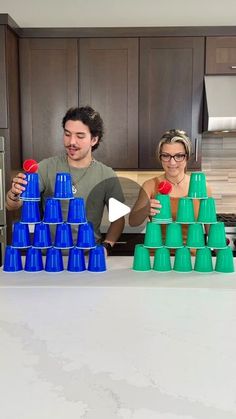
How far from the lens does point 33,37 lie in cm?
307

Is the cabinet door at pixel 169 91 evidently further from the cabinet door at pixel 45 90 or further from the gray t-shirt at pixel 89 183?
the gray t-shirt at pixel 89 183

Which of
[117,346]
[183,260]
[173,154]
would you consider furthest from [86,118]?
[117,346]

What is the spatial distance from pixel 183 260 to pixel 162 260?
67mm

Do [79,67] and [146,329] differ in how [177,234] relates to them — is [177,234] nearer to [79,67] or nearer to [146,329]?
[146,329]

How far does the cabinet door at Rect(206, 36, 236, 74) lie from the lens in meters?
3.02

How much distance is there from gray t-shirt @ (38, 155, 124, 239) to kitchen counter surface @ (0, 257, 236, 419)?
0.60 meters

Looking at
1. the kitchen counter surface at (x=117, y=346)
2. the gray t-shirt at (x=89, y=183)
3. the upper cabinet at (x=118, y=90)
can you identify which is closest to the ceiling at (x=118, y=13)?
the upper cabinet at (x=118, y=90)

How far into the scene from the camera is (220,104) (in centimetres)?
300

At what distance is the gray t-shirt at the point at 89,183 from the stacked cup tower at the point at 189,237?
554mm

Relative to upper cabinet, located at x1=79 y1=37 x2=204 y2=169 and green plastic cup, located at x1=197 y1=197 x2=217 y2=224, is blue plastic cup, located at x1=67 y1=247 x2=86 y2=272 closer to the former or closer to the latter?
green plastic cup, located at x1=197 y1=197 x2=217 y2=224

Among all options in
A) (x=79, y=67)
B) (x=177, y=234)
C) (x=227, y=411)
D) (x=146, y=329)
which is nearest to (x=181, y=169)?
(x=177, y=234)

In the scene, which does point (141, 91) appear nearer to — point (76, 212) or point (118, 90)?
point (118, 90)

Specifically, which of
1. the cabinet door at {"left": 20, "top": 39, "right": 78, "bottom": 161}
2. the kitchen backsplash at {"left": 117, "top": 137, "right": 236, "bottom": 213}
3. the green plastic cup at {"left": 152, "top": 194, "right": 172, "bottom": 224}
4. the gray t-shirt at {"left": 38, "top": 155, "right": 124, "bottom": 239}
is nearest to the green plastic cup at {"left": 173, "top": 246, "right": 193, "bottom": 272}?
the green plastic cup at {"left": 152, "top": 194, "right": 172, "bottom": 224}

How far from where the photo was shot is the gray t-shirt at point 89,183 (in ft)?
6.23
